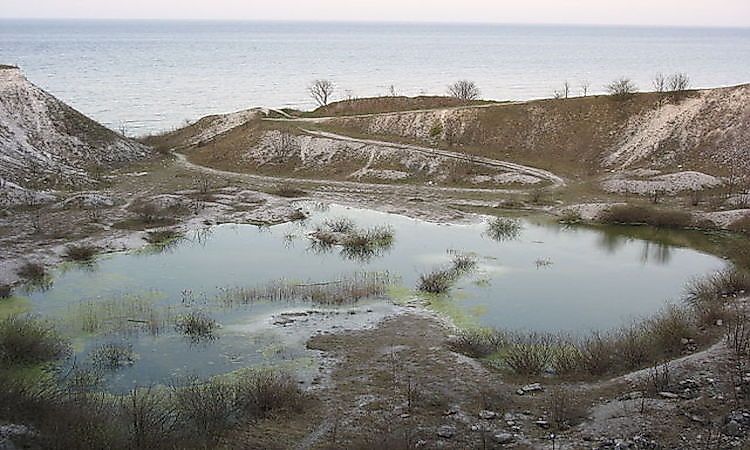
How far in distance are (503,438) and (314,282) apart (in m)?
13.6

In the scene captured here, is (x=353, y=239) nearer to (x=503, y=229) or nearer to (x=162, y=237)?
(x=503, y=229)

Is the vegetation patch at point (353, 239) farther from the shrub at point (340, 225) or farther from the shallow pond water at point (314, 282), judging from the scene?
the shallow pond water at point (314, 282)

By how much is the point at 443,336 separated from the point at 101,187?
98.2 feet

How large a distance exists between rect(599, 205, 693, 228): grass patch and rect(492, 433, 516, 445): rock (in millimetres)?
24201

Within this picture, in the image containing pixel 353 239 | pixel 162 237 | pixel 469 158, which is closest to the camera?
pixel 353 239

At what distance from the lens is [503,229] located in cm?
3616

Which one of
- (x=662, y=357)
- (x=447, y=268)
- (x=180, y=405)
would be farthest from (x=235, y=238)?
(x=662, y=357)

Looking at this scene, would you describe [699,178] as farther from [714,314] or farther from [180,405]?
[180,405]

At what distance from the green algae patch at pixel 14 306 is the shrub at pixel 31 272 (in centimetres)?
221

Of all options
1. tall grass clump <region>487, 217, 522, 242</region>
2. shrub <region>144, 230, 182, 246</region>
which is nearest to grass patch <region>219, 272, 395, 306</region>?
shrub <region>144, 230, 182, 246</region>

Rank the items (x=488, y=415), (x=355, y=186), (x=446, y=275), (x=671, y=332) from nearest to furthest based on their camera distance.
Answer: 1. (x=488, y=415)
2. (x=671, y=332)
3. (x=446, y=275)
4. (x=355, y=186)

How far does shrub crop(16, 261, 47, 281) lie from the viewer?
90.9ft

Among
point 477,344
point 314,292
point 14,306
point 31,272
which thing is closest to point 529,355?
point 477,344

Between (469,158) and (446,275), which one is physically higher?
(469,158)
